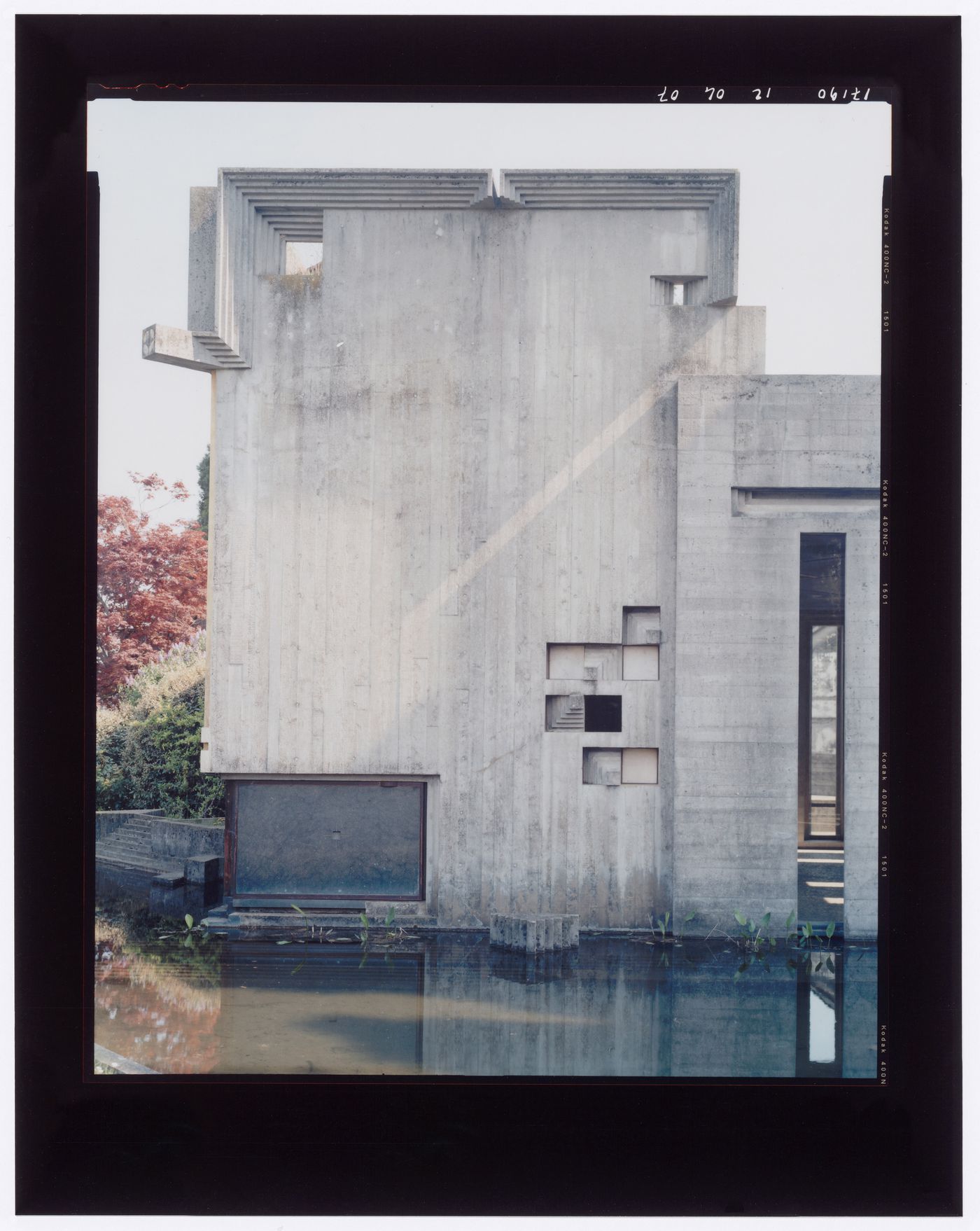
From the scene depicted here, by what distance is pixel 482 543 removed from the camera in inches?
348

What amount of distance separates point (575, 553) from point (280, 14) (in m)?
4.89

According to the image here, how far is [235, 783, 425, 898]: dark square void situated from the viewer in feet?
29.7

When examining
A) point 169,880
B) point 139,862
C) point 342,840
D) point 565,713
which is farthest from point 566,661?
point 139,862

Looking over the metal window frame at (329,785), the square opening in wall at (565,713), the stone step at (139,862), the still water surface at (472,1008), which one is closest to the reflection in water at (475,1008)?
the still water surface at (472,1008)

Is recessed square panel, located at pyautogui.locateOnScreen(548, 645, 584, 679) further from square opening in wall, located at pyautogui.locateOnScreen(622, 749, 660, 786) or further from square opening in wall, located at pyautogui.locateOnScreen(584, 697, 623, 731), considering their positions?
square opening in wall, located at pyautogui.locateOnScreen(622, 749, 660, 786)

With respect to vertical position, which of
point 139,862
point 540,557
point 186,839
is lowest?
point 139,862

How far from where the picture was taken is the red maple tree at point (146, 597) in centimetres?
1095

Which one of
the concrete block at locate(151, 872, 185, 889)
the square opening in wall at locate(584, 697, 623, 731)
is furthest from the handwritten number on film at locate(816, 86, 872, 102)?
the concrete block at locate(151, 872, 185, 889)

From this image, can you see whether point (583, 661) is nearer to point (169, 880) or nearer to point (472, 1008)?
point (472, 1008)

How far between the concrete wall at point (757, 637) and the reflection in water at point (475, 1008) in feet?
2.47

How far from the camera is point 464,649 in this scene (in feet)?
29.0

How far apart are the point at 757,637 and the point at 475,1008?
406 cm

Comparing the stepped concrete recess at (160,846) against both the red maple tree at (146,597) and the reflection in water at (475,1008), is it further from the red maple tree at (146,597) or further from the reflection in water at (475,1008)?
the red maple tree at (146,597)

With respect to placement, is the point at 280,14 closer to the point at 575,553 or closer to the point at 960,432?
the point at 960,432
